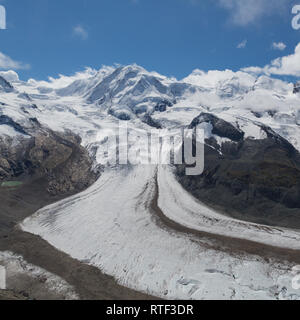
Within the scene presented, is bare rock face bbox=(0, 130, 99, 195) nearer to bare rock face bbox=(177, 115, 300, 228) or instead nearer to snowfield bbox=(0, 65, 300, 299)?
snowfield bbox=(0, 65, 300, 299)

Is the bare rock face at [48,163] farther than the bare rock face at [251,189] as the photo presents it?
Yes

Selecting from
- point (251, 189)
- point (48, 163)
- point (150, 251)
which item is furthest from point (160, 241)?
point (48, 163)

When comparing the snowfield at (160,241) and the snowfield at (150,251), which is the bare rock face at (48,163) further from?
the snowfield at (150,251)

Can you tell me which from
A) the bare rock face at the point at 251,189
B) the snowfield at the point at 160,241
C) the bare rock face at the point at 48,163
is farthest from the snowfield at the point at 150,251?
the bare rock face at the point at 48,163

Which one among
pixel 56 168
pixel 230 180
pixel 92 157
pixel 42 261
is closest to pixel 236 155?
pixel 230 180

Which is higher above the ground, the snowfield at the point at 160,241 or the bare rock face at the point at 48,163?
the bare rock face at the point at 48,163

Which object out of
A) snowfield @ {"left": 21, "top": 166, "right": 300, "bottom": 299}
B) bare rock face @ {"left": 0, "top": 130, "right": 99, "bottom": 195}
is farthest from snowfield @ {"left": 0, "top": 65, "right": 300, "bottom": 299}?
bare rock face @ {"left": 0, "top": 130, "right": 99, "bottom": 195}

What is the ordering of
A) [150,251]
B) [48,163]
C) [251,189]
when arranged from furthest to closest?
1. [48,163]
2. [251,189]
3. [150,251]

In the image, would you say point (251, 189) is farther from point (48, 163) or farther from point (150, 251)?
point (48, 163)

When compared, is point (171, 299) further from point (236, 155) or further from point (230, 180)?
point (236, 155)
